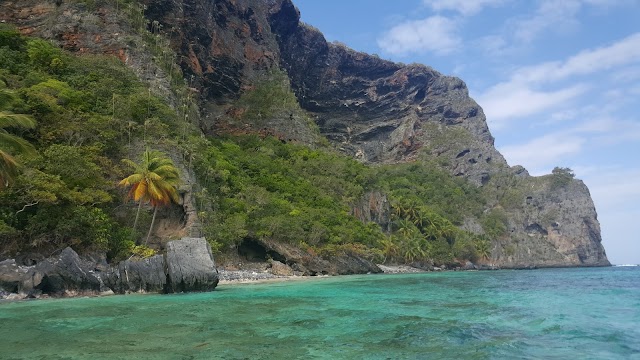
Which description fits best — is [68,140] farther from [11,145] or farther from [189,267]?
[189,267]

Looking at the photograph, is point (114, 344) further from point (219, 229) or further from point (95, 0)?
point (95, 0)

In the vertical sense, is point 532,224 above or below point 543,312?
above

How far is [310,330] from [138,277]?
1424cm

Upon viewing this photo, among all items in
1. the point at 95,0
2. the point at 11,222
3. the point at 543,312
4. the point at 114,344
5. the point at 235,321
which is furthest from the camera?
the point at 95,0

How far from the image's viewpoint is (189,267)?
923 inches

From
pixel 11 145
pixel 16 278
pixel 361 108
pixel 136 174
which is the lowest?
pixel 16 278

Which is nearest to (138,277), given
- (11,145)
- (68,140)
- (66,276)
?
(66,276)

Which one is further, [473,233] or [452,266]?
[473,233]

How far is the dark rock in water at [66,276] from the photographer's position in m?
19.9

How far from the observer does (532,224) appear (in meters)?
117

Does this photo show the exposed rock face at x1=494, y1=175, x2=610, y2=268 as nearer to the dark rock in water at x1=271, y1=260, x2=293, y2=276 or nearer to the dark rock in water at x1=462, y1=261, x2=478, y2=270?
the dark rock in water at x1=462, y1=261, x2=478, y2=270

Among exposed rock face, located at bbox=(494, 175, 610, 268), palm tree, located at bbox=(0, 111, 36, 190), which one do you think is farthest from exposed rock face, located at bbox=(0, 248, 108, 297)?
exposed rock face, located at bbox=(494, 175, 610, 268)

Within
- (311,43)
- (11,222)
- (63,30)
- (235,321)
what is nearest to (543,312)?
(235,321)

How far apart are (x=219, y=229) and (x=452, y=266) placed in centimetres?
5685
